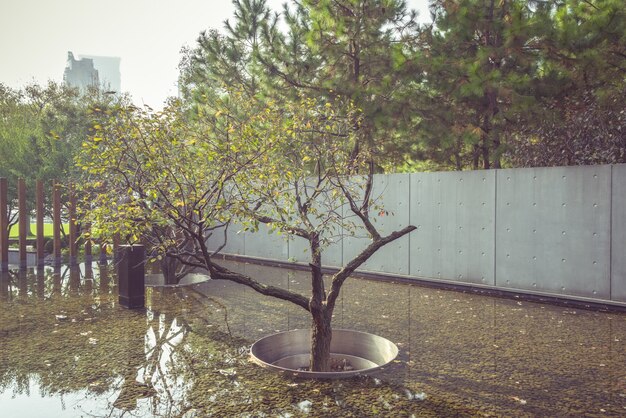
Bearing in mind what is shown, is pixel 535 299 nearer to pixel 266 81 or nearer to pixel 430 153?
pixel 430 153

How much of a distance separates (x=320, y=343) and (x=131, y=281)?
153 inches

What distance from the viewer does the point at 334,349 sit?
5473 millimetres

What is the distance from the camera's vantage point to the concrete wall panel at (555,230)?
7.16m

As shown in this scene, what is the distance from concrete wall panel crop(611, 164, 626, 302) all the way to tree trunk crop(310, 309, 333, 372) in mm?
4902

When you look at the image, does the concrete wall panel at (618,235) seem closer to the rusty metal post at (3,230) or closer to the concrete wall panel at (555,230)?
the concrete wall panel at (555,230)

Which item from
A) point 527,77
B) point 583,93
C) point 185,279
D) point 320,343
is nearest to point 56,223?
point 185,279

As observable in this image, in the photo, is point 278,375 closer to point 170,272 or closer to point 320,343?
point 320,343

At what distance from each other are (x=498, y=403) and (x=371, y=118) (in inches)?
276

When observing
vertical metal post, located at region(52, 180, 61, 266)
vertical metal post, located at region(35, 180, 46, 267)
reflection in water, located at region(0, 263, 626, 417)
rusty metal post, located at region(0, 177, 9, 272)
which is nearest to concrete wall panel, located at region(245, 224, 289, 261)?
reflection in water, located at region(0, 263, 626, 417)

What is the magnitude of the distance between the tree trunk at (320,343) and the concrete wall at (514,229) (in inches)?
124

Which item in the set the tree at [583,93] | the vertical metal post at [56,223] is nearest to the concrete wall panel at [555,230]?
the tree at [583,93]

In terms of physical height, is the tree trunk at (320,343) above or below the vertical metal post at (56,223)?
below

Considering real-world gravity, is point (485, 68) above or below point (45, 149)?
above

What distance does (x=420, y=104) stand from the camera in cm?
980
